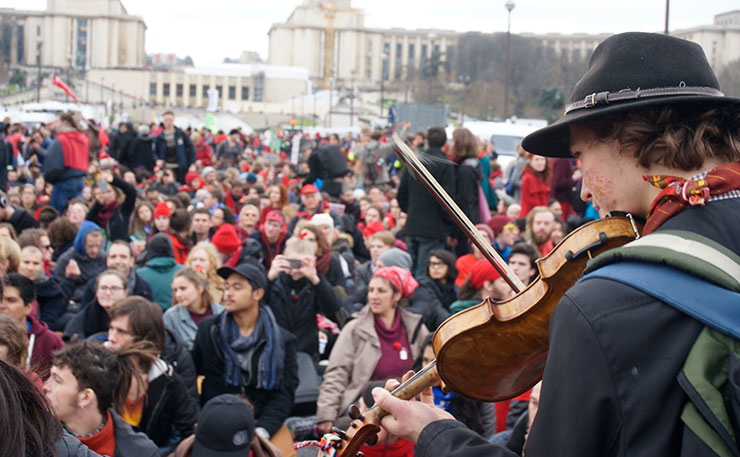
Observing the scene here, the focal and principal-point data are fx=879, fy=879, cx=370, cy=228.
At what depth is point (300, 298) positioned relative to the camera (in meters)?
6.80

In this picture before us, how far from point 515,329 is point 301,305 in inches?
196

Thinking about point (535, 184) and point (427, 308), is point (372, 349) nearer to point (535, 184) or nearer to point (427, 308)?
point (427, 308)

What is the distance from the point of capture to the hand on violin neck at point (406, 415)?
1969mm

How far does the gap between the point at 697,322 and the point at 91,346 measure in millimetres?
3175

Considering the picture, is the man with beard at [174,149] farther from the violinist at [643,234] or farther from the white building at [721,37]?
the white building at [721,37]

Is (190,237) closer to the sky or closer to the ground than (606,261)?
closer to the ground

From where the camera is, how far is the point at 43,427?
1.72 metres

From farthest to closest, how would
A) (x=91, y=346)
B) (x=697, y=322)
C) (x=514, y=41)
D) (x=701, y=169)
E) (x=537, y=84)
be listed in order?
(x=514, y=41)
(x=537, y=84)
(x=91, y=346)
(x=701, y=169)
(x=697, y=322)

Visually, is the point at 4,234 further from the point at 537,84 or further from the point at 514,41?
the point at 514,41

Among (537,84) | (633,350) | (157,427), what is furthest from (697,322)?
(537,84)

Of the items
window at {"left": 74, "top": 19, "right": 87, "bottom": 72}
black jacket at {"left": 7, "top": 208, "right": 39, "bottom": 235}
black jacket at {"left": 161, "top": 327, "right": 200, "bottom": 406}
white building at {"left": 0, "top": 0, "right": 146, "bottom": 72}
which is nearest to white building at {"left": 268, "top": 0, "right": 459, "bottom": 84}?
white building at {"left": 0, "top": 0, "right": 146, "bottom": 72}

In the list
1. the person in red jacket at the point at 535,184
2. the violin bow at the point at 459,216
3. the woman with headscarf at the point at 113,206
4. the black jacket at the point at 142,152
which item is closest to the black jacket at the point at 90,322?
the woman with headscarf at the point at 113,206

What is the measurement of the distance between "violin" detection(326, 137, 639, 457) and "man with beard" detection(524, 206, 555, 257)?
6.25 metres

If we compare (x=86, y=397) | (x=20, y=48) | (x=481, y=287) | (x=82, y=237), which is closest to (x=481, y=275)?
(x=481, y=287)
